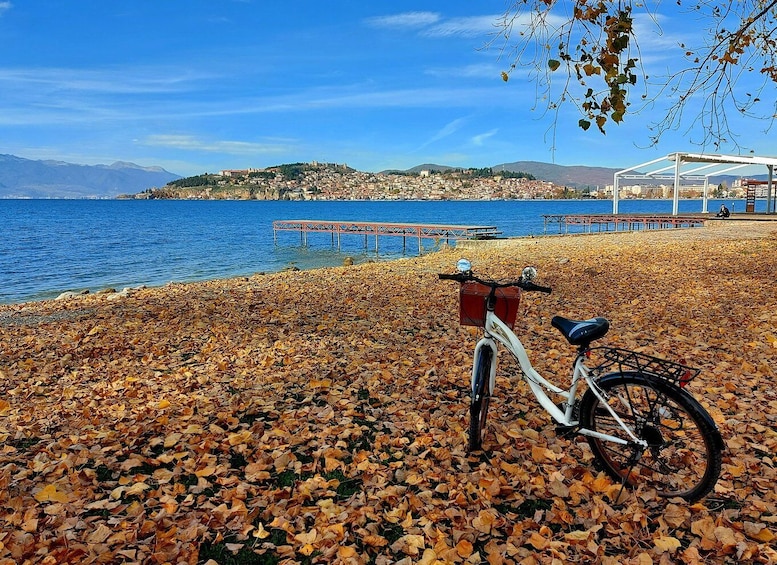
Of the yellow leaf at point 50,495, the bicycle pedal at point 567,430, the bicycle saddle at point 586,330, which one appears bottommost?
the yellow leaf at point 50,495

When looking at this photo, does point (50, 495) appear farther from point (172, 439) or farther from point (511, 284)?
point (511, 284)

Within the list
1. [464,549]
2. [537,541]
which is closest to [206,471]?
[464,549]

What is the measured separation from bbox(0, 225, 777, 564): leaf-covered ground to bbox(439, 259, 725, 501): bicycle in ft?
0.67

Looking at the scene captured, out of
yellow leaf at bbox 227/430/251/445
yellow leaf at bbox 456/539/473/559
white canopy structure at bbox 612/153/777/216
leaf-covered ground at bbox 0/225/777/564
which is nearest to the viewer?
yellow leaf at bbox 456/539/473/559

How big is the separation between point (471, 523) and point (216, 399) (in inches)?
115

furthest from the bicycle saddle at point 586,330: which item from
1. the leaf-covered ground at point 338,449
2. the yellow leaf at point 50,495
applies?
the yellow leaf at point 50,495

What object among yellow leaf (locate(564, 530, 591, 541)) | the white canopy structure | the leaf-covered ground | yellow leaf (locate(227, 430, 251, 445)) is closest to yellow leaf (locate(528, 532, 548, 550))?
the leaf-covered ground

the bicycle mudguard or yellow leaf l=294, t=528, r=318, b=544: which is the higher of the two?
the bicycle mudguard

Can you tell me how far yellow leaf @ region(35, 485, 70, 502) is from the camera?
124 inches

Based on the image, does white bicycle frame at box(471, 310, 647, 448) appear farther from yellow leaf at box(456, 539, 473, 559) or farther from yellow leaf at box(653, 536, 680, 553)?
yellow leaf at box(456, 539, 473, 559)

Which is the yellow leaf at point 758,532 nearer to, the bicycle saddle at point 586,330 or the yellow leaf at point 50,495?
the bicycle saddle at point 586,330

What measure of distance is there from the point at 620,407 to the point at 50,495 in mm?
3468

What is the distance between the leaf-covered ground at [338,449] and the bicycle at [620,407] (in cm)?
20

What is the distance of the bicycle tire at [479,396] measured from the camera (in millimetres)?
3570
